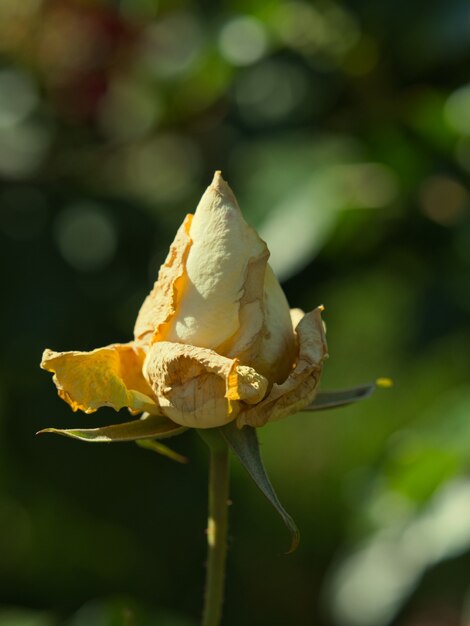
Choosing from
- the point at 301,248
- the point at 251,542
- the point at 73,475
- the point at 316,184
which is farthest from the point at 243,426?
the point at 251,542

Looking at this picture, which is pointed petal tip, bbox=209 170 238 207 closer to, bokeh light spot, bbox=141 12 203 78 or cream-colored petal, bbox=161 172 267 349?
cream-colored petal, bbox=161 172 267 349

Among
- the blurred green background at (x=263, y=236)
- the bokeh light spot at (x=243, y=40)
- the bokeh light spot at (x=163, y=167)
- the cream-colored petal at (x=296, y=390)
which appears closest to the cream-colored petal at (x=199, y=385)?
the cream-colored petal at (x=296, y=390)

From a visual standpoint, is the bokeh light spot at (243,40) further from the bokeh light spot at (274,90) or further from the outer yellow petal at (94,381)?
the outer yellow petal at (94,381)

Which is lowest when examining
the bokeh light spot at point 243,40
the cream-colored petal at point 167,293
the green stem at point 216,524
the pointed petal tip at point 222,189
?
the green stem at point 216,524

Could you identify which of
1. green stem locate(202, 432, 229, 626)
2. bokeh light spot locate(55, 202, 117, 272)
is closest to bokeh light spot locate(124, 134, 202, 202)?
bokeh light spot locate(55, 202, 117, 272)

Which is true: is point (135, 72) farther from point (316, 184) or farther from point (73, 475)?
point (73, 475)

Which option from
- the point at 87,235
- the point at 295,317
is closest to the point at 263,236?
the point at 87,235

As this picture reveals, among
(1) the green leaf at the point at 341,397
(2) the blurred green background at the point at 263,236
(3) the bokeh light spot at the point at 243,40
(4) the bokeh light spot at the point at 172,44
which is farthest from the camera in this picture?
(4) the bokeh light spot at the point at 172,44
